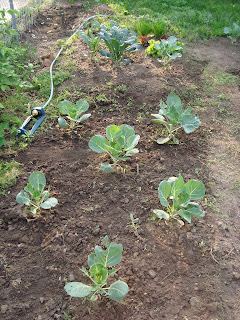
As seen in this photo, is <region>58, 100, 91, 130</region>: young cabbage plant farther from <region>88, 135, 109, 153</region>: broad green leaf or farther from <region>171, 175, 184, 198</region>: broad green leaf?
<region>171, 175, 184, 198</region>: broad green leaf

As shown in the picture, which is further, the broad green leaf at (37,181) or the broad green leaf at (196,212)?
the broad green leaf at (37,181)

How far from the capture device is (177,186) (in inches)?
104

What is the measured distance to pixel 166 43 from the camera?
4.89 metres

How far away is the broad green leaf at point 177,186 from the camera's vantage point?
8.63 ft

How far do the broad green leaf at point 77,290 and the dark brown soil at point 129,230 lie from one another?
20cm

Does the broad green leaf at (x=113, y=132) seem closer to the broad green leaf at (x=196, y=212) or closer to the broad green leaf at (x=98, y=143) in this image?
Answer: the broad green leaf at (x=98, y=143)

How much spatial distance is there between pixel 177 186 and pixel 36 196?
1.23 m

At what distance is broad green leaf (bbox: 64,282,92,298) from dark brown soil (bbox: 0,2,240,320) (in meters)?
0.20

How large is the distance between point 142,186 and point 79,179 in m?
0.64

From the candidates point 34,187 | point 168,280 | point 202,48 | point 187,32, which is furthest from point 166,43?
point 168,280

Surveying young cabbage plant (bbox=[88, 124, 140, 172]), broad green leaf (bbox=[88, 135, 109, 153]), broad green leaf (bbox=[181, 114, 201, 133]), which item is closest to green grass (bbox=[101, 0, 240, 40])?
broad green leaf (bbox=[181, 114, 201, 133])

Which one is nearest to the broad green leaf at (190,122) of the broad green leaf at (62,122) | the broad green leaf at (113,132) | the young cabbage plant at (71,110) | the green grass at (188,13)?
the broad green leaf at (113,132)

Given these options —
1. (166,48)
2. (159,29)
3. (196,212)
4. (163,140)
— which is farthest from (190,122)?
(159,29)

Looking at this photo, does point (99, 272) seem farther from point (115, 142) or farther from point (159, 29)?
point (159, 29)
